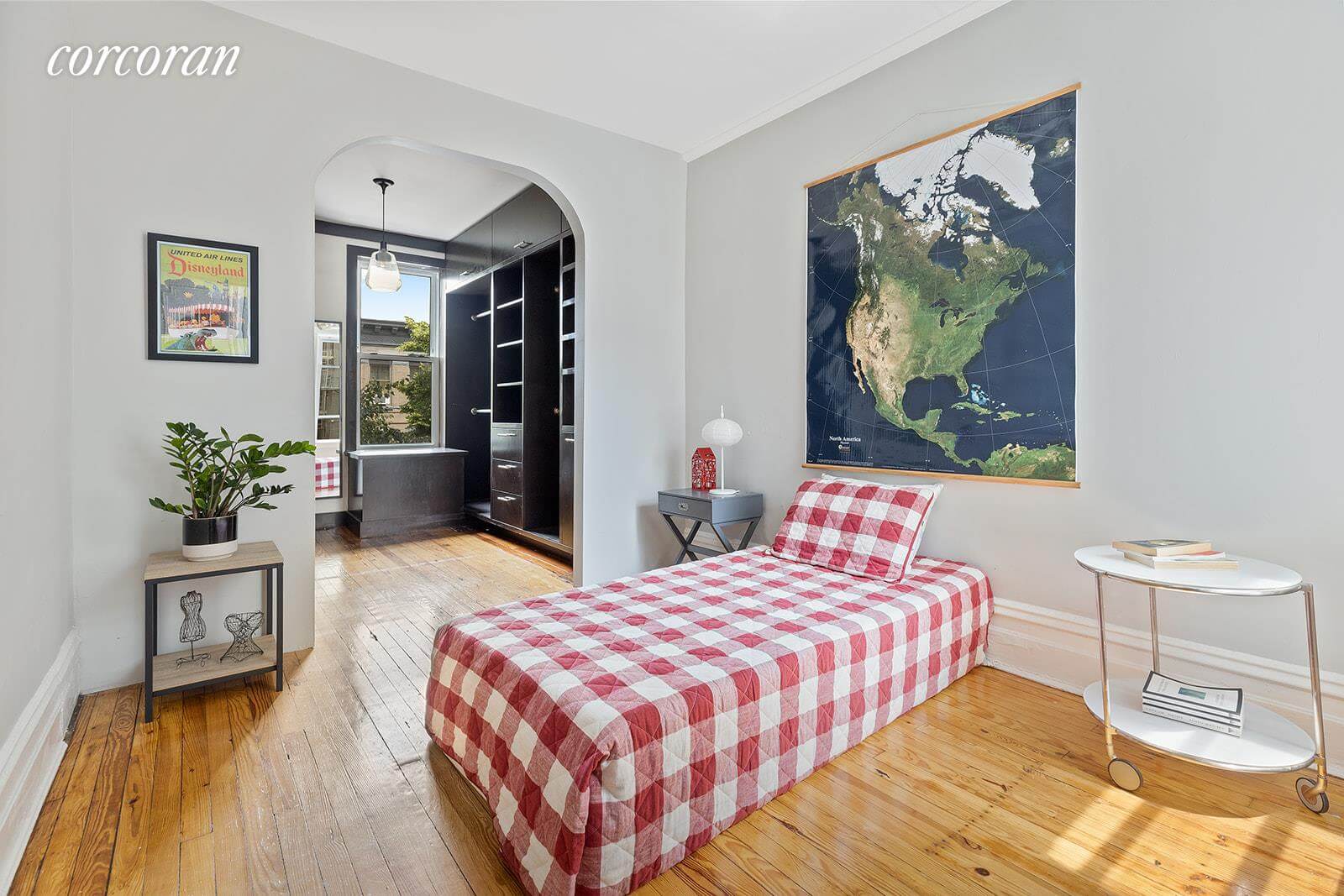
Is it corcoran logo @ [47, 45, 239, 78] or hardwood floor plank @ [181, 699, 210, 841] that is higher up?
corcoran logo @ [47, 45, 239, 78]

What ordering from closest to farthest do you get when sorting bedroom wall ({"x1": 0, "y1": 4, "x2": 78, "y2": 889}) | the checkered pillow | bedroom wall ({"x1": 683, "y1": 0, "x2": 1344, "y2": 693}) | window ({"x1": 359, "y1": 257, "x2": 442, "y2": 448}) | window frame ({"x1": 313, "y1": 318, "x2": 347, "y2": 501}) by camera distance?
bedroom wall ({"x1": 0, "y1": 4, "x2": 78, "y2": 889}) → bedroom wall ({"x1": 683, "y1": 0, "x2": 1344, "y2": 693}) → the checkered pillow → window frame ({"x1": 313, "y1": 318, "x2": 347, "y2": 501}) → window ({"x1": 359, "y1": 257, "x2": 442, "y2": 448})

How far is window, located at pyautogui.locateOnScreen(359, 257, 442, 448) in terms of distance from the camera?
6047 mm

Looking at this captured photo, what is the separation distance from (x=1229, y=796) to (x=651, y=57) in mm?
3546

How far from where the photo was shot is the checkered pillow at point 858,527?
104 inches

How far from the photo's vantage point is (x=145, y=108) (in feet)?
8.26

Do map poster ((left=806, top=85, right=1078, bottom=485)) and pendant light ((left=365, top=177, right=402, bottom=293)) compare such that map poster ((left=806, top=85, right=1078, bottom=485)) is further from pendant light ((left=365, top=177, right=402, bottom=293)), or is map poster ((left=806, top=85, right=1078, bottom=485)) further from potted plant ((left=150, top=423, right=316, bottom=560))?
pendant light ((left=365, top=177, right=402, bottom=293))

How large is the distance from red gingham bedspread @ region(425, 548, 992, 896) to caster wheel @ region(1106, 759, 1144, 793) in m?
0.62

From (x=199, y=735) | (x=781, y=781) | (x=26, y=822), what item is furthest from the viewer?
(x=199, y=735)

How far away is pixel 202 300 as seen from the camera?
264 centimetres

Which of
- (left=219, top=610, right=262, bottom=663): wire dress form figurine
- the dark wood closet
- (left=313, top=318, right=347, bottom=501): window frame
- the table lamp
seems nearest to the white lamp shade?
the table lamp

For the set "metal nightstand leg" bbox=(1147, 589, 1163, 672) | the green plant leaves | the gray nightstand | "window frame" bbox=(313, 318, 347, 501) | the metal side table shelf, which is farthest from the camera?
"window frame" bbox=(313, 318, 347, 501)

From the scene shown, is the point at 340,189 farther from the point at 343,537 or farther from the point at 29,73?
the point at 29,73

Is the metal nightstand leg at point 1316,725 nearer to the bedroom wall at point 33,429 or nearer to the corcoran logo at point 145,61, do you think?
the bedroom wall at point 33,429

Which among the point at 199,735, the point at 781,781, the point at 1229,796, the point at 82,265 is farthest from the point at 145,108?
the point at 1229,796
